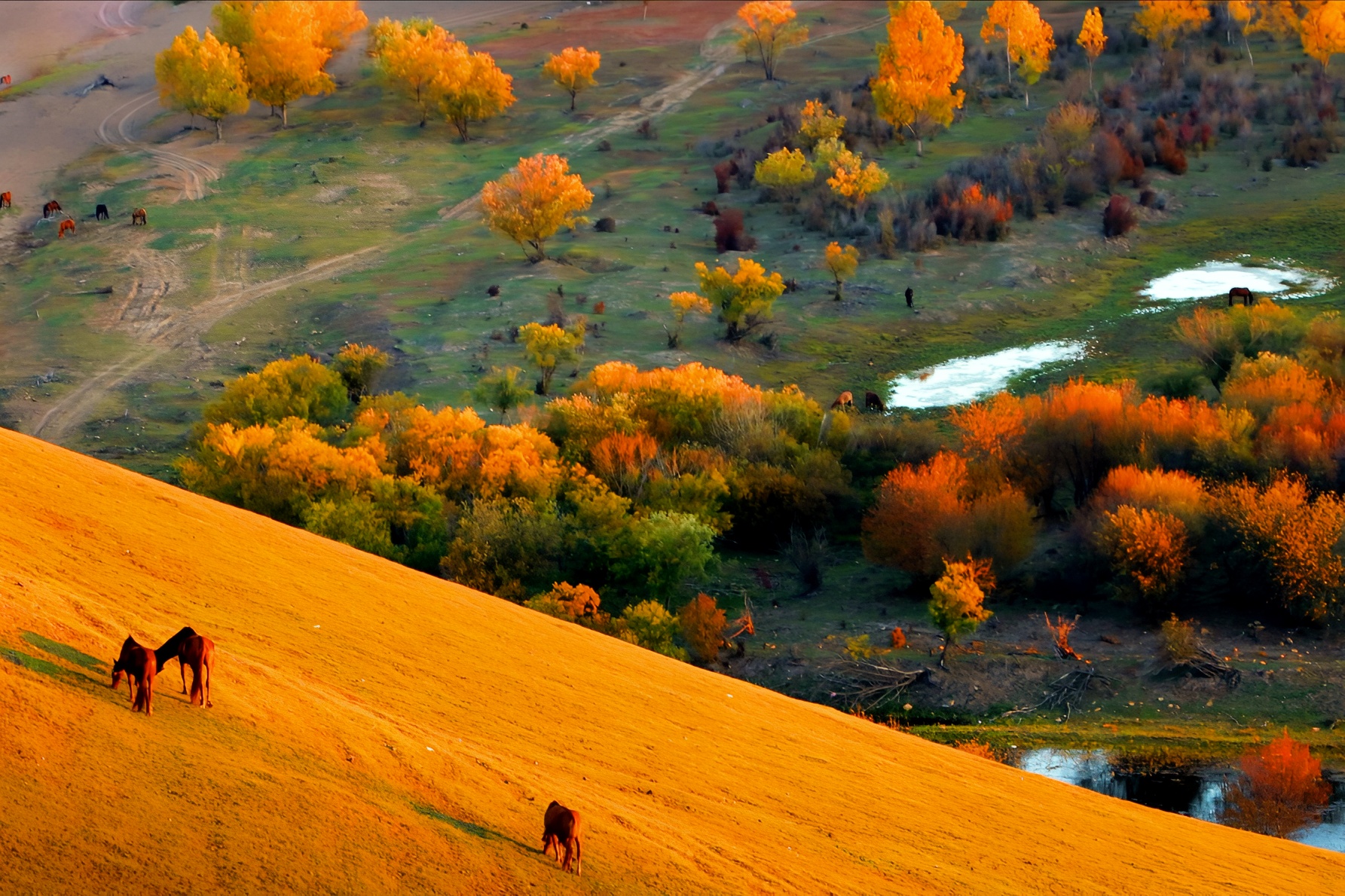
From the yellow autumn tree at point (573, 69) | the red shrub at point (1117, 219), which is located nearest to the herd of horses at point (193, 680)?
the red shrub at point (1117, 219)

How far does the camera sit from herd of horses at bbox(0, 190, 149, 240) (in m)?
87.1

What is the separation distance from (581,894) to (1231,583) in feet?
107

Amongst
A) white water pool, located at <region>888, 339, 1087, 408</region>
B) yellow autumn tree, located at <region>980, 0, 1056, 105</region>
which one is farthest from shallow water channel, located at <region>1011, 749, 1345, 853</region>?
yellow autumn tree, located at <region>980, 0, 1056, 105</region>

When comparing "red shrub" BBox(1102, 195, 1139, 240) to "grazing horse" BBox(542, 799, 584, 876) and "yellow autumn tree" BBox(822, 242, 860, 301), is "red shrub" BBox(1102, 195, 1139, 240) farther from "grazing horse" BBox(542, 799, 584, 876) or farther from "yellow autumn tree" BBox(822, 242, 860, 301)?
"grazing horse" BBox(542, 799, 584, 876)

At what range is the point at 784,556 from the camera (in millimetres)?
52281

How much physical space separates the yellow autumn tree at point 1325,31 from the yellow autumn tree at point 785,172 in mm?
39931

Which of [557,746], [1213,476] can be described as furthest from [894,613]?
[557,746]

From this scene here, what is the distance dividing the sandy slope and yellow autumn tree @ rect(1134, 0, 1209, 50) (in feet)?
311

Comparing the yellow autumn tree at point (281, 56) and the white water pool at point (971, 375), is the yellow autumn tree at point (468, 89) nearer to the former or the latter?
the yellow autumn tree at point (281, 56)

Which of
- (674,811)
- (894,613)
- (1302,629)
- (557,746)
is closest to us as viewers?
(674,811)

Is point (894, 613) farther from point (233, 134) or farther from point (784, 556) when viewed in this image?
point (233, 134)

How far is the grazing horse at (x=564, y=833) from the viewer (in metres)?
19.8

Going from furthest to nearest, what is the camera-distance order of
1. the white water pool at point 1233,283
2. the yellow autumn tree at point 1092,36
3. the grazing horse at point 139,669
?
the yellow autumn tree at point 1092,36 → the white water pool at point 1233,283 → the grazing horse at point 139,669

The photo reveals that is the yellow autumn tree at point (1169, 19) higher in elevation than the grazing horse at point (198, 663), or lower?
higher
